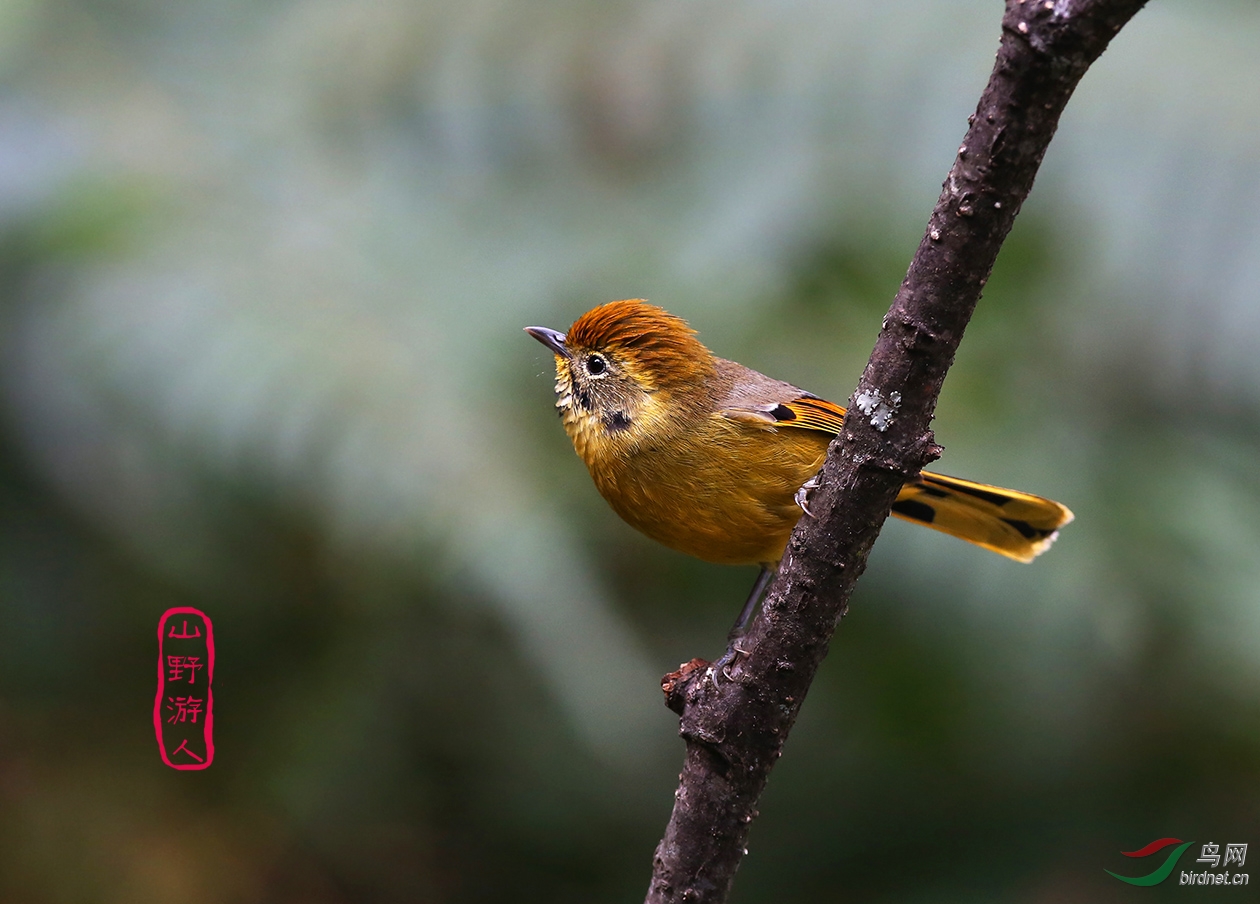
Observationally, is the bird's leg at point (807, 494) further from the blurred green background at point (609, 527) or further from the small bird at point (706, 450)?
the blurred green background at point (609, 527)

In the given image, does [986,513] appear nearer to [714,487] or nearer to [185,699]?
[714,487]

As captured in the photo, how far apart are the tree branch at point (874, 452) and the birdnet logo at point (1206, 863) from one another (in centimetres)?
205

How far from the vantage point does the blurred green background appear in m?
3.44

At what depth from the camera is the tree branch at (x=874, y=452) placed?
138cm

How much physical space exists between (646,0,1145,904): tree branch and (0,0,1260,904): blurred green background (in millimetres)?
985

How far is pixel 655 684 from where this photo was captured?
347 cm

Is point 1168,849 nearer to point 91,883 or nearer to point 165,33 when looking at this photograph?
point 91,883

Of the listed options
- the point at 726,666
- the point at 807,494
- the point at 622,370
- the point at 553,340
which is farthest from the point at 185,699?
the point at 807,494

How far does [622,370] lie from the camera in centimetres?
322

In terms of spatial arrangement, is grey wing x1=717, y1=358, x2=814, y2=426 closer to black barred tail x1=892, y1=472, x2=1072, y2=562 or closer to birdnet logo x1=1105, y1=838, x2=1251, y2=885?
black barred tail x1=892, y1=472, x2=1072, y2=562

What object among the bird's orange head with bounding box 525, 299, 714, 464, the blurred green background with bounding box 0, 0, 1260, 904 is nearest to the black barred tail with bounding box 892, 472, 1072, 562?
the blurred green background with bounding box 0, 0, 1260, 904

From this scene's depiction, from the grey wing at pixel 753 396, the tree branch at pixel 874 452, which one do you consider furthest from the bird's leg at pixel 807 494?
the grey wing at pixel 753 396

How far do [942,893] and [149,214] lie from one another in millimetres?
3829

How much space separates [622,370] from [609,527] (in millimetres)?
935
